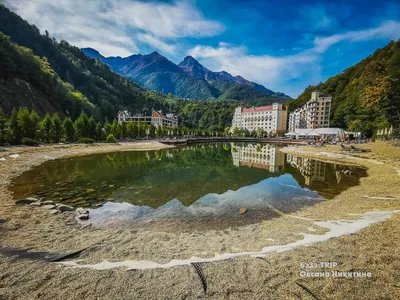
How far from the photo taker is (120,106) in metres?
129

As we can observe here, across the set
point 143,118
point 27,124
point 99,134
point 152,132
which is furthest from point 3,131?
point 143,118

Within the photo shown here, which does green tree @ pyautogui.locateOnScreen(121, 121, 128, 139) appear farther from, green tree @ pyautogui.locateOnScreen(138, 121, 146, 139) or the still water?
the still water

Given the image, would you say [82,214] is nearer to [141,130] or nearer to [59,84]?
[141,130]

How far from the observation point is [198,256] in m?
5.40

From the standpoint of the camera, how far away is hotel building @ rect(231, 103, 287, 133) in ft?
417

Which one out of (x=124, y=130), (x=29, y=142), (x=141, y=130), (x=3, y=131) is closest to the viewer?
(x=3, y=131)

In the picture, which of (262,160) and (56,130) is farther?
(56,130)

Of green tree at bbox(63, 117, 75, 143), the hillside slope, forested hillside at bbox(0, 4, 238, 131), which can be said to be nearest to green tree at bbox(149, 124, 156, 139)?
forested hillside at bbox(0, 4, 238, 131)

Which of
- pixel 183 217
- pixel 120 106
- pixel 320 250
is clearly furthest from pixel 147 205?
pixel 120 106

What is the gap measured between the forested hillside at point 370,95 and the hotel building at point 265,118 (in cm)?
1600

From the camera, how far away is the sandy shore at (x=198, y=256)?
12.1 feet

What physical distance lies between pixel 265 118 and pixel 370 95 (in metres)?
90.6

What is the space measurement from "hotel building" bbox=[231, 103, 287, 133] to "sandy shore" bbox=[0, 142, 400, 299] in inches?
4989

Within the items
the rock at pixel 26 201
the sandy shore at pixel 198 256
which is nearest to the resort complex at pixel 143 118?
the rock at pixel 26 201
